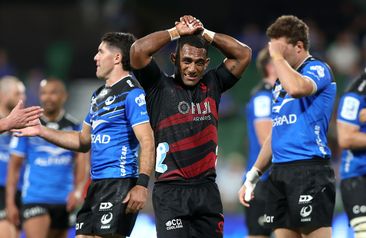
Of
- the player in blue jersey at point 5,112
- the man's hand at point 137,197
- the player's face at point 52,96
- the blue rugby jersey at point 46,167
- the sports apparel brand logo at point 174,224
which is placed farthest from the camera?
the player in blue jersey at point 5,112

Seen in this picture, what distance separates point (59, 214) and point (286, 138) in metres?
3.72

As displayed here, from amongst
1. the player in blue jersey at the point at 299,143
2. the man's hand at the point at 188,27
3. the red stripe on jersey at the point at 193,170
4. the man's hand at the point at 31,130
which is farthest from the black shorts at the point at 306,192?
the man's hand at the point at 31,130

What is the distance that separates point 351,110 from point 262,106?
134cm

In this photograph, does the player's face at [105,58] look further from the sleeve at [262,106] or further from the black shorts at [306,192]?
the sleeve at [262,106]

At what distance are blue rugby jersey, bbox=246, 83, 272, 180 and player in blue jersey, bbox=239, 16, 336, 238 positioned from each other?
180 centimetres

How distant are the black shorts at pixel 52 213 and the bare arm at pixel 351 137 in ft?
12.0

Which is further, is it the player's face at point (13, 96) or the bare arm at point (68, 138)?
the player's face at point (13, 96)

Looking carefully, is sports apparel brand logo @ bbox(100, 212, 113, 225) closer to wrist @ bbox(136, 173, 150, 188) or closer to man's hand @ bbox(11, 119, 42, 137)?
Result: wrist @ bbox(136, 173, 150, 188)

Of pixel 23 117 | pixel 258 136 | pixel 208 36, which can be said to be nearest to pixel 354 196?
pixel 258 136

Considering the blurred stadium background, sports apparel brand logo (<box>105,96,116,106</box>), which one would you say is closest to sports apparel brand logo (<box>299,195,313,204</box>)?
sports apparel brand logo (<box>105,96,116,106</box>)

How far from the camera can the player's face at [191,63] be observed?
22.9 feet

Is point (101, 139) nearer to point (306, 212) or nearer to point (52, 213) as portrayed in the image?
point (306, 212)

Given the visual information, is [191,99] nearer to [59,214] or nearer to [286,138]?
[286,138]

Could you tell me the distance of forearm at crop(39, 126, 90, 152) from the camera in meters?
7.66
